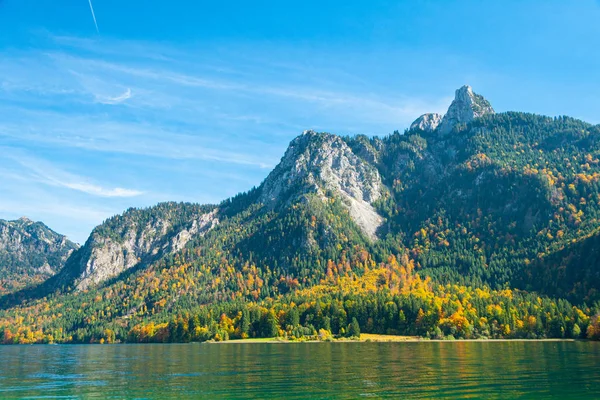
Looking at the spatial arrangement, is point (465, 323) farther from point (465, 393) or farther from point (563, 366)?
point (465, 393)

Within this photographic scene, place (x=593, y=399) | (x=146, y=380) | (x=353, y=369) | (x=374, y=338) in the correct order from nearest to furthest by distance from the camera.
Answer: (x=593, y=399) < (x=146, y=380) < (x=353, y=369) < (x=374, y=338)

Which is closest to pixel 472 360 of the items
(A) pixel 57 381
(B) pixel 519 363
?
(B) pixel 519 363

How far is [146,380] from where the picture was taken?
3036 inches

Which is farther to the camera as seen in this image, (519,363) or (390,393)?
(519,363)

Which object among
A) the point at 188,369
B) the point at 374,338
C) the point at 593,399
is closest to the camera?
the point at 593,399

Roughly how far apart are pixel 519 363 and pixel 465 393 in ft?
127

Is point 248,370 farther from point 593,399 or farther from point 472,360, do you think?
point 593,399

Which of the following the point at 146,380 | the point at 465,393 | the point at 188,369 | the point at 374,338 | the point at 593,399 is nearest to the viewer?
the point at 593,399

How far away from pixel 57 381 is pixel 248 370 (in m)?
31.1

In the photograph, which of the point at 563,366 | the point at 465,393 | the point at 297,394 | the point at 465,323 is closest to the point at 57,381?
the point at 297,394

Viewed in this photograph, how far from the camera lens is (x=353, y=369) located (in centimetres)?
8256

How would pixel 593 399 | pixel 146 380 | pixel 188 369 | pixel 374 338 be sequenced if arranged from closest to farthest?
pixel 593 399
pixel 146 380
pixel 188 369
pixel 374 338

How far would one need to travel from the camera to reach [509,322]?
196 meters

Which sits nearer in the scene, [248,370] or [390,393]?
[390,393]
